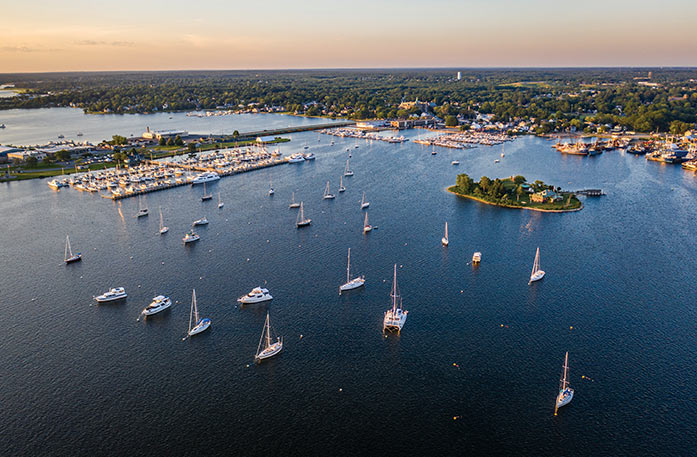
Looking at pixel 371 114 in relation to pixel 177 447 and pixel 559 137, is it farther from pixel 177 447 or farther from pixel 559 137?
pixel 177 447

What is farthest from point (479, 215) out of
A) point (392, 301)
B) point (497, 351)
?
point (497, 351)

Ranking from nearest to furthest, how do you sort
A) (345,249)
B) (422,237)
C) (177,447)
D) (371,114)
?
(177,447), (345,249), (422,237), (371,114)

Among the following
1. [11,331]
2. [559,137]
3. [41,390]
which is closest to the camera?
[41,390]

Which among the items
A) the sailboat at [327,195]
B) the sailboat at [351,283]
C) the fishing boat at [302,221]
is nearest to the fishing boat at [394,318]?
the sailboat at [351,283]

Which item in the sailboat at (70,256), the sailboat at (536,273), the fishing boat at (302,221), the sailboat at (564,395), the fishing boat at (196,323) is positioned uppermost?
the fishing boat at (302,221)

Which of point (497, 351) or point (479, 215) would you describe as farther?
point (479, 215)

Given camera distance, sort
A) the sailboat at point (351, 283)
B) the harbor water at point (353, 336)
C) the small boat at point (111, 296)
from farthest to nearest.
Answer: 1. the sailboat at point (351, 283)
2. the small boat at point (111, 296)
3. the harbor water at point (353, 336)

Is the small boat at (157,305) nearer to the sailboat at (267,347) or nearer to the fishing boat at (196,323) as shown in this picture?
the fishing boat at (196,323)

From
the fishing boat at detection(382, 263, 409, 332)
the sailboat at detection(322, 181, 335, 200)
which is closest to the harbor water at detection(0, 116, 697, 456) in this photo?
the fishing boat at detection(382, 263, 409, 332)
